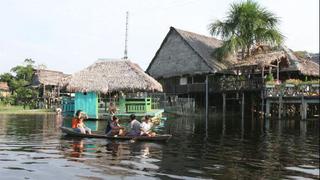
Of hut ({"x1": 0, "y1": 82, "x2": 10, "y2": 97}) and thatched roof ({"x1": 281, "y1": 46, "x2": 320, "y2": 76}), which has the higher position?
thatched roof ({"x1": 281, "y1": 46, "x2": 320, "y2": 76})

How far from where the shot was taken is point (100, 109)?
1216 inches

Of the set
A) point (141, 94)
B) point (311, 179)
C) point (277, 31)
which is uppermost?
point (277, 31)

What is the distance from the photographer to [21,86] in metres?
57.0

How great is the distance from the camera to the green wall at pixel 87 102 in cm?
2916

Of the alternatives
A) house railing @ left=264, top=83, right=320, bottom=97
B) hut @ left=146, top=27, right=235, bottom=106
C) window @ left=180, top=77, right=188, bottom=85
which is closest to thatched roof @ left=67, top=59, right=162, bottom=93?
hut @ left=146, top=27, right=235, bottom=106

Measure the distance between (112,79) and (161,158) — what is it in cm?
1755

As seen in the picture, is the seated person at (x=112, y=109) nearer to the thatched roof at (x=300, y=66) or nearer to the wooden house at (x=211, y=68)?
the wooden house at (x=211, y=68)

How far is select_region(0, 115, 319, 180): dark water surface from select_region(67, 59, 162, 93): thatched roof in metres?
10.7

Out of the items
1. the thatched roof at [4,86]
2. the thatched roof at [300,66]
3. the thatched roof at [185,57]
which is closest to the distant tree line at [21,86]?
the thatched roof at [4,86]

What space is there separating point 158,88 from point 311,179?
20.3 metres

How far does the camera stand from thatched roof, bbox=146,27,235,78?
35.8 metres

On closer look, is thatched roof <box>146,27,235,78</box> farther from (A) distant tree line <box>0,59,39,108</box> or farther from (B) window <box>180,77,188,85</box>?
(A) distant tree line <box>0,59,39,108</box>

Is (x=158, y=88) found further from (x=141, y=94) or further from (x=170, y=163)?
(x=170, y=163)

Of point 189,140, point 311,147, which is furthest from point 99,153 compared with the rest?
point 311,147
